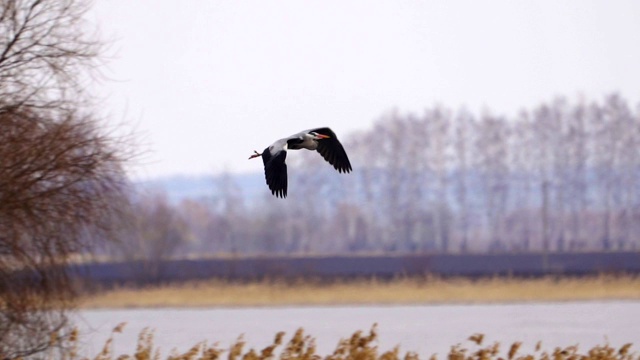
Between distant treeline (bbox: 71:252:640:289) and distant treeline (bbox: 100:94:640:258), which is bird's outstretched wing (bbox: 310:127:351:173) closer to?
distant treeline (bbox: 71:252:640:289)

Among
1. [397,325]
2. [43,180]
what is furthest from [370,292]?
[43,180]

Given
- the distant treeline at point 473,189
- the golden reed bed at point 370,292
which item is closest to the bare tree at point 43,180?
the golden reed bed at point 370,292

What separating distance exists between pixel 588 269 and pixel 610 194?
19163mm

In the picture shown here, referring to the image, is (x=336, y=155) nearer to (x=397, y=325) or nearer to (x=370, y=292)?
(x=397, y=325)

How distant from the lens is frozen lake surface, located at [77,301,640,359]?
2622 cm

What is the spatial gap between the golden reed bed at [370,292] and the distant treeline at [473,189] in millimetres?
17218

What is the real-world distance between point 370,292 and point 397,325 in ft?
33.2

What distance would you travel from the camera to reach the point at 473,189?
230 feet

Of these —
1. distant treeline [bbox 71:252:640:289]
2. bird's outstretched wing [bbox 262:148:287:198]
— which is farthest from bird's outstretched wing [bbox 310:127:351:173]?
distant treeline [bbox 71:252:640:289]

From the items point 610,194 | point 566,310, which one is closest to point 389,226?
point 610,194

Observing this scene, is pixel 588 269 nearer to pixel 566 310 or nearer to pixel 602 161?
pixel 566 310

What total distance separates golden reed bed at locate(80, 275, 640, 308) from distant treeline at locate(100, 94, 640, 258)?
17.2 m

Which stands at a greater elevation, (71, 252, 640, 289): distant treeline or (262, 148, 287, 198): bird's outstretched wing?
(262, 148, 287, 198): bird's outstretched wing

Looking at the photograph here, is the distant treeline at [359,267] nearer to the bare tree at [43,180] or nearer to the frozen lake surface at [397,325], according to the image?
the frozen lake surface at [397,325]
